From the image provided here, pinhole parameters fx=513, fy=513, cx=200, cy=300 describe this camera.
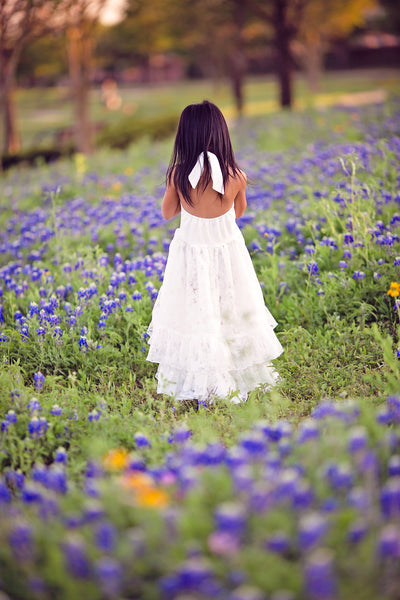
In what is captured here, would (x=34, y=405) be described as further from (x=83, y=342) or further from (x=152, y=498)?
(x=152, y=498)

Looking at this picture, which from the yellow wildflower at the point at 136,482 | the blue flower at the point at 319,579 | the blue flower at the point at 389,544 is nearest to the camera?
the blue flower at the point at 319,579

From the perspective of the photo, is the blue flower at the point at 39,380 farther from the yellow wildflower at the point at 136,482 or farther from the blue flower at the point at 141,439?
the yellow wildflower at the point at 136,482

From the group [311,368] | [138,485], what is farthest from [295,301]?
[138,485]

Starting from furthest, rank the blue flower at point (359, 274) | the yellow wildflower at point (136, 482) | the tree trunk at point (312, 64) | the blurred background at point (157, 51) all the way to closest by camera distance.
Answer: the tree trunk at point (312, 64) → the blurred background at point (157, 51) → the blue flower at point (359, 274) → the yellow wildflower at point (136, 482)

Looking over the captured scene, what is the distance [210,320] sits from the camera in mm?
3268

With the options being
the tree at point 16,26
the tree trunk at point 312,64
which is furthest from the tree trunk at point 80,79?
the tree trunk at point 312,64

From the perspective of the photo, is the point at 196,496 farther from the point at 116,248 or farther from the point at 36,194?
the point at 36,194

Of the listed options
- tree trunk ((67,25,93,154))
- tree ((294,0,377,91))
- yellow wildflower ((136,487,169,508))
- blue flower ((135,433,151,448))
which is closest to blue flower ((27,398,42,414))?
blue flower ((135,433,151,448))

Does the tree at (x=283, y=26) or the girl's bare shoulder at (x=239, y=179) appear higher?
the tree at (x=283, y=26)

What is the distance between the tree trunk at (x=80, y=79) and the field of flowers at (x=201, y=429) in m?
8.45

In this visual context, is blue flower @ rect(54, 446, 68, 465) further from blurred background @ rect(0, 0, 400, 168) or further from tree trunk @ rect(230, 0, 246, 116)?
tree trunk @ rect(230, 0, 246, 116)

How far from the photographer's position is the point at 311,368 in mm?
3518

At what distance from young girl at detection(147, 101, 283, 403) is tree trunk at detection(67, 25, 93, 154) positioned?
12.1 meters

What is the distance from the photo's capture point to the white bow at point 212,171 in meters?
3.08
